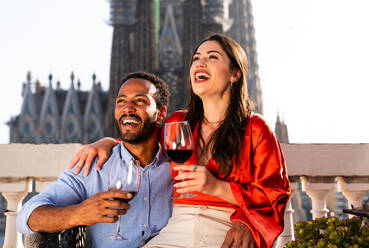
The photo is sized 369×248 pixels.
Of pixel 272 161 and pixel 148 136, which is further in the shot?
pixel 148 136

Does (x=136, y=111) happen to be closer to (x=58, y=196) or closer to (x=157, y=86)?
(x=157, y=86)

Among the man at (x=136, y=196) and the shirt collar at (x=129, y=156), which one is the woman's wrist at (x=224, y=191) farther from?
the shirt collar at (x=129, y=156)

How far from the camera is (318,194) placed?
339 centimetres

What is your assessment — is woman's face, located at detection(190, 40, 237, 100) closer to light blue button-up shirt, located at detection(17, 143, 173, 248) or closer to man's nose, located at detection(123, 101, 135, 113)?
man's nose, located at detection(123, 101, 135, 113)

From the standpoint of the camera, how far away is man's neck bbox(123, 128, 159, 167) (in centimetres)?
242

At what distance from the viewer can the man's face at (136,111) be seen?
91.1 inches

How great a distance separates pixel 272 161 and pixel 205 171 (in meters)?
0.38

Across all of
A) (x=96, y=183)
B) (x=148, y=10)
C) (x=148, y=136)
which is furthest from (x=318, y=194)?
(x=148, y=10)

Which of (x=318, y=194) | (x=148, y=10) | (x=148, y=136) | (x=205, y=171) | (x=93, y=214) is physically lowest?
(x=318, y=194)

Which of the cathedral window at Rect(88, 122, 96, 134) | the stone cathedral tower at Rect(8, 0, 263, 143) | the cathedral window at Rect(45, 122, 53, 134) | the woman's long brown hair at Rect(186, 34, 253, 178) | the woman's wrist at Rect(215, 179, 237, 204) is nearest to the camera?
the woman's wrist at Rect(215, 179, 237, 204)

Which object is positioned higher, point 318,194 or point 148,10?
point 148,10

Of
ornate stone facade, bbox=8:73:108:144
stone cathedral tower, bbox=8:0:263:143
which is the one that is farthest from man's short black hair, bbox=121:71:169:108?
ornate stone facade, bbox=8:73:108:144

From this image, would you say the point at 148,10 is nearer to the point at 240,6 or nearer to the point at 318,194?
the point at 240,6

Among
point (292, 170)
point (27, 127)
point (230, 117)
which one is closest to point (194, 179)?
point (230, 117)
